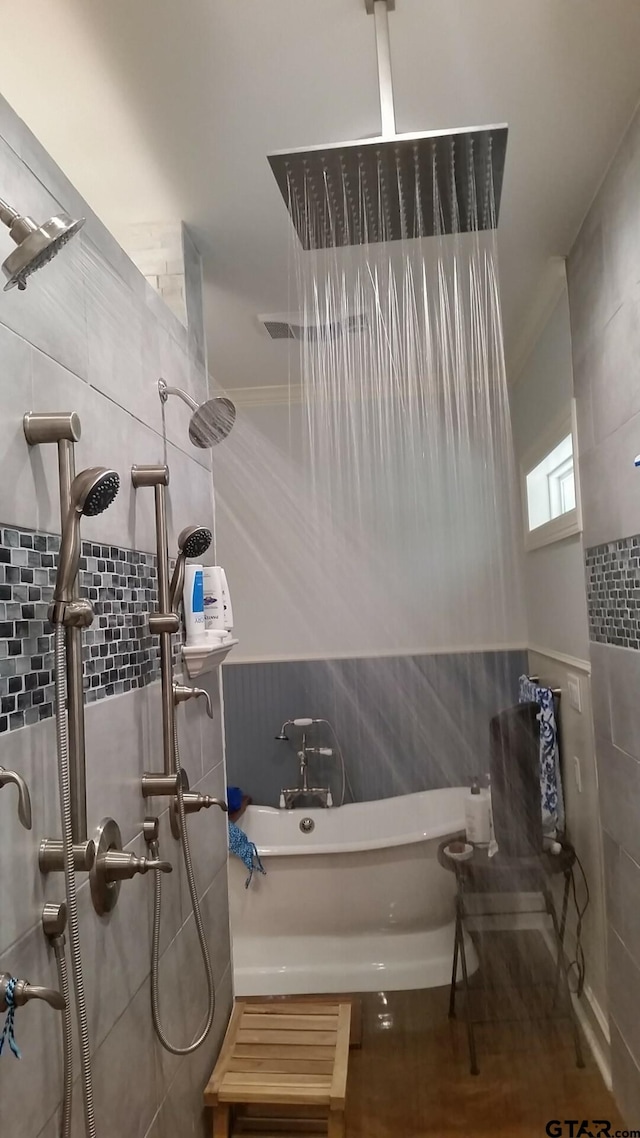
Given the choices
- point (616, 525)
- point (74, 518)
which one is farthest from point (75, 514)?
point (616, 525)

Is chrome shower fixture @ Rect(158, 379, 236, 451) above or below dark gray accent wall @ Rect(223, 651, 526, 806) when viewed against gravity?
above

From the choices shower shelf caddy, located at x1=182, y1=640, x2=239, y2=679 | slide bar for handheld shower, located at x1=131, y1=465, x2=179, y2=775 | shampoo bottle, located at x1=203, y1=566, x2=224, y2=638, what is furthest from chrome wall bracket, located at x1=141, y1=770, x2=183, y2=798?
shampoo bottle, located at x1=203, y1=566, x2=224, y2=638

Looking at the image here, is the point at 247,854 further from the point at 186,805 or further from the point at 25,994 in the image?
the point at 25,994

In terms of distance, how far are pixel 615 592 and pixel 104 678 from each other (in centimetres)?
145

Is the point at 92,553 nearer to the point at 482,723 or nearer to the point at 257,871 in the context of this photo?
the point at 482,723

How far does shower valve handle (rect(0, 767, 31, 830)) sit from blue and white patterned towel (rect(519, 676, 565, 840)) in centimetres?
166

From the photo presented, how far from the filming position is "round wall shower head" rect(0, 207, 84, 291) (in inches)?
34.8

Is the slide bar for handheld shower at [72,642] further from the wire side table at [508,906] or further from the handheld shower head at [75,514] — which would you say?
the wire side table at [508,906]

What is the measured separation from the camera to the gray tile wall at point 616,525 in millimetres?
1810

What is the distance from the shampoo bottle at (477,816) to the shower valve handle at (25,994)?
1443 mm

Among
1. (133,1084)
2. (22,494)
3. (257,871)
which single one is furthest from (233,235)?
(257,871)

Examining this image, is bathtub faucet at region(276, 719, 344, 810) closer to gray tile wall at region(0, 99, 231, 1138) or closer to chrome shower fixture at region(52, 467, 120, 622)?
gray tile wall at region(0, 99, 231, 1138)

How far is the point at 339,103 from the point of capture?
1614 millimetres

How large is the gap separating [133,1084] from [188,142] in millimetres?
2105
